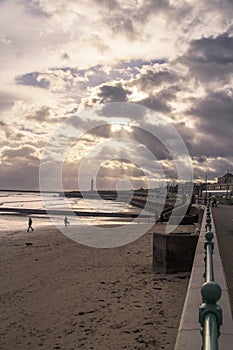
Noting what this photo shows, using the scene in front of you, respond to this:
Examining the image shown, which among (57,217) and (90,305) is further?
(57,217)

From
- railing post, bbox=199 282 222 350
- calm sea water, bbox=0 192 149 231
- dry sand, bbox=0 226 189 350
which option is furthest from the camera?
calm sea water, bbox=0 192 149 231

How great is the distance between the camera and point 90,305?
403 inches

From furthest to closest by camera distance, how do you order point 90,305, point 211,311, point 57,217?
point 57,217 < point 90,305 < point 211,311

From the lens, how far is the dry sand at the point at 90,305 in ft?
25.7

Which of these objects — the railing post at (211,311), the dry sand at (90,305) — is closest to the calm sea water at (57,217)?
the dry sand at (90,305)

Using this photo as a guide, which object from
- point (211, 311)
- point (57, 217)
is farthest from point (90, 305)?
point (57, 217)

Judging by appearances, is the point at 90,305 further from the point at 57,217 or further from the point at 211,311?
the point at 57,217

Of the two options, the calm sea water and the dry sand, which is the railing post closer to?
the dry sand

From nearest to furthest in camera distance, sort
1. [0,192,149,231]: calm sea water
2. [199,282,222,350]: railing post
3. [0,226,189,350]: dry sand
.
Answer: [199,282,222,350]: railing post
[0,226,189,350]: dry sand
[0,192,149,231]: calm sea water

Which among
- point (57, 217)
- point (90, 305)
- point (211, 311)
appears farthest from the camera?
point (57, 217)

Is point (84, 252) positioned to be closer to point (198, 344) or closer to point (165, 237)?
point (165, 237)

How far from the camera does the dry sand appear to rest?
25.7 ft

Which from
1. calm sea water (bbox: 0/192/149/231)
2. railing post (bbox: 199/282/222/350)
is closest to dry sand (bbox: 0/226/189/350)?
railing post (bbox: 199/282/222/350)

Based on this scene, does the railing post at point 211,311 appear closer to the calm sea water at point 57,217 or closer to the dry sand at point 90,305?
the dry sand at point 90,305
